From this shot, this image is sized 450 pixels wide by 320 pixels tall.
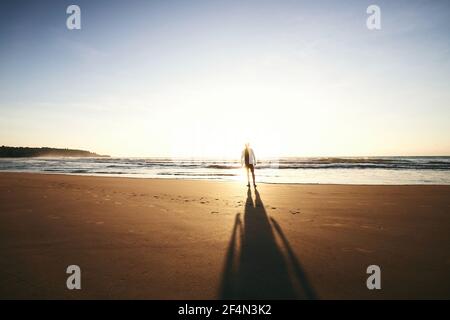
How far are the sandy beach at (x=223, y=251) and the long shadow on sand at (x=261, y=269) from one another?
13 millimetres

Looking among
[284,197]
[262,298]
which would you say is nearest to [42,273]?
[262,298]

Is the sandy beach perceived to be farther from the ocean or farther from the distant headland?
the distant headland

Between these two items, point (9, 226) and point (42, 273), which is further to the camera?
point (9, 226)

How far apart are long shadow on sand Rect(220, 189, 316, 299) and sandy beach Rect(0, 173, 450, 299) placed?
1 centimetres

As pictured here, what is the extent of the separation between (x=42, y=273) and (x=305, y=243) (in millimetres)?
3805

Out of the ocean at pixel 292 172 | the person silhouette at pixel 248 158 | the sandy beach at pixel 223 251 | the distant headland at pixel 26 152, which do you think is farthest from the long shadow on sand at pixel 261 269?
the distant headland at pixel 26 152

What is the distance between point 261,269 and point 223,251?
0.83 metres

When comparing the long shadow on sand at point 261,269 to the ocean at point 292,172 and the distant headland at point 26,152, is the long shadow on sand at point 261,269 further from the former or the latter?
the distant headland at point 26,152

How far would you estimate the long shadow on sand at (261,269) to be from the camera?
3.06 meters

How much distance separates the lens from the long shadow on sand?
3062 mm

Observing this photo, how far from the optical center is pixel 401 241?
4781mm
